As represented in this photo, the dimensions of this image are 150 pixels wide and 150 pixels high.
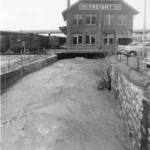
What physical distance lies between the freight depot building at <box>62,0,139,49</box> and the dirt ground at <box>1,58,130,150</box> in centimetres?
2201

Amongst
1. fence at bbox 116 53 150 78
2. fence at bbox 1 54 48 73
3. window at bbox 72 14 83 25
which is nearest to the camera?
fence at bbox 116 53 150 78

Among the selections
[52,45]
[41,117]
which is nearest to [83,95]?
[41,117]

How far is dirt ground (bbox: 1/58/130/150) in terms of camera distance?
8.04 metres

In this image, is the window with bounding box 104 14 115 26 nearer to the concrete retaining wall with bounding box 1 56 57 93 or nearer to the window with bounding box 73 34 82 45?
the window with bounding box 73 34 82 45

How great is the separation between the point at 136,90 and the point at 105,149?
8.44 feet

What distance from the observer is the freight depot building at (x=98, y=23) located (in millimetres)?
35250

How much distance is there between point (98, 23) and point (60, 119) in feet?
94.2

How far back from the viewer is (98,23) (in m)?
35.6

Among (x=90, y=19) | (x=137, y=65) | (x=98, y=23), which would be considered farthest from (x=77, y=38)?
(x=137, y=65)

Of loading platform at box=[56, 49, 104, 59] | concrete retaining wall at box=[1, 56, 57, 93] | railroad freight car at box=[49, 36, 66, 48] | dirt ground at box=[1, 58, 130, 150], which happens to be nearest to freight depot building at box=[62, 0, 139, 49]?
loading platform at box=[56, 49, 104, 59]

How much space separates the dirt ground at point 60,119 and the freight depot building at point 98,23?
72.2ft

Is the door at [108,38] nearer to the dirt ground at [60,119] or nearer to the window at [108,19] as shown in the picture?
the window at [108,19]

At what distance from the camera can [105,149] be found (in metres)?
7.87

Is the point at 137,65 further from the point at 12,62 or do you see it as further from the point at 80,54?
the point at 80,54
